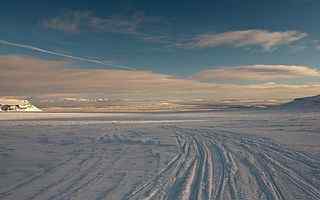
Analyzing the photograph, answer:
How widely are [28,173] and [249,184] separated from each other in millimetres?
5925

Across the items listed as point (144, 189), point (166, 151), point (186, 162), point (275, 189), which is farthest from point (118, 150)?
point (275, 189)

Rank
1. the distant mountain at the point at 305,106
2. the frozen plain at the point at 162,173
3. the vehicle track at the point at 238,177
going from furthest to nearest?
the distant mountain at the point at 305,106, the frozen plain at the point at 162,173, the vehicle track at the point at 238,177

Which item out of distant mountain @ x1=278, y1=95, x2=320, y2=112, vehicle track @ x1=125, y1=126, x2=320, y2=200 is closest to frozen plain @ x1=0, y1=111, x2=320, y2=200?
vehicle track @ x1=125, y1=126, x2=320, y2=200

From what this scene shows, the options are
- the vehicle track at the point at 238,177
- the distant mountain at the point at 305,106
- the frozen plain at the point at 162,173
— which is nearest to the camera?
the vehicle track at the point at 238,177

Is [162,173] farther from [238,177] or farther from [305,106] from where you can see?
[305,106]

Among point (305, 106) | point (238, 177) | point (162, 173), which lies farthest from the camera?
point (305, 106)

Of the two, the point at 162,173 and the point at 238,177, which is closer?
the point at 238,177

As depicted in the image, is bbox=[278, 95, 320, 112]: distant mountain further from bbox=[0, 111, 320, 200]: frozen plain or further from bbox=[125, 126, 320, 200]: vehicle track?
bbox=[125, 126, 320, 200]: vehicle track

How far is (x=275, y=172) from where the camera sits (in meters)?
9.88

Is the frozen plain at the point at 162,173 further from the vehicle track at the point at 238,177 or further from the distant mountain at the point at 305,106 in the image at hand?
the distant mountain at the point at 305,106

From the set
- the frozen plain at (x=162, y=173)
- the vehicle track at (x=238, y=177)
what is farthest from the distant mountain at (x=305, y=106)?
the vehicle track at (x=238, y=177)

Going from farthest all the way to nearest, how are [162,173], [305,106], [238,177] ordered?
[305,106] < [162,173] < [238,177]

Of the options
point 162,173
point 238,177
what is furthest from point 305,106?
point 162,173

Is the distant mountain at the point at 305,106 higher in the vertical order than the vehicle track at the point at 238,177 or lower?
higher
